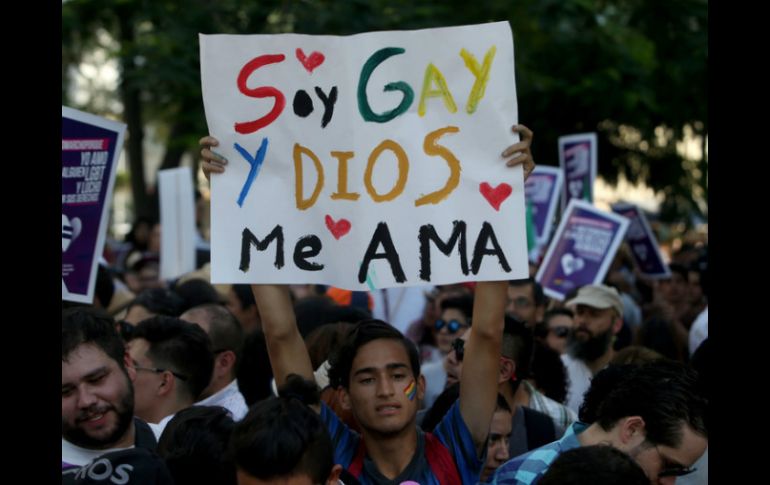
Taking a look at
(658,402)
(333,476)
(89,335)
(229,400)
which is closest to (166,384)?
(229,400)

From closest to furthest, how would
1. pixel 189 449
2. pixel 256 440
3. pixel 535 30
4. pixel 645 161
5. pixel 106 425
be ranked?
pixel 256 440 < pixel 189 449 < pixel 106 425 < pixel 535 30 < pixel 645 161

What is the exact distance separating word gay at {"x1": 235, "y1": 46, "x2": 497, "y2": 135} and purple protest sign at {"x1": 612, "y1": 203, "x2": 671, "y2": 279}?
6.81 metres

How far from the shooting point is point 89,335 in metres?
4.11

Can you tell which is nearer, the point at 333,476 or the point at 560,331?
the point at 333,476

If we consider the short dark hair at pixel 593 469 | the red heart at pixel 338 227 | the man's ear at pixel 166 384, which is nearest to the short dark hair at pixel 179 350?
the man's ear at pixel 166 384

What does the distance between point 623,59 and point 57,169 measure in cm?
1291

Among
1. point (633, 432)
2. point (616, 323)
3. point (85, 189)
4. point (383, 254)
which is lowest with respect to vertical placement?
point (633, 432)

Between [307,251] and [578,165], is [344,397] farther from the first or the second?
[578,165]

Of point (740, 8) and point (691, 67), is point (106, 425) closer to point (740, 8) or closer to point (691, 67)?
point (740, 8)

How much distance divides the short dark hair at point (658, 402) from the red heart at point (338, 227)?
0.97 m

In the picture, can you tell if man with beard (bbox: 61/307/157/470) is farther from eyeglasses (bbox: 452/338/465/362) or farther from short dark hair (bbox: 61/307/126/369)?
eyeglasses (bbox: 452/338/465/362)

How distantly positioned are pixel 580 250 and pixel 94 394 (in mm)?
5488

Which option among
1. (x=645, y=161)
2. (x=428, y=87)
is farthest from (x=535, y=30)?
(x=428, y=87)

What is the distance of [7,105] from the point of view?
85.0 inches
